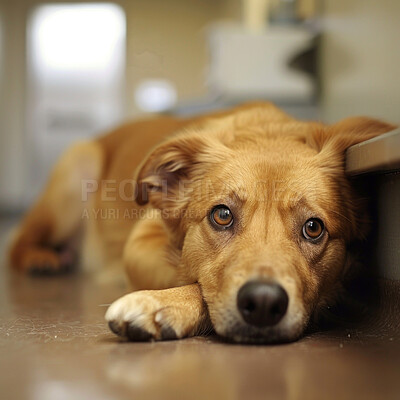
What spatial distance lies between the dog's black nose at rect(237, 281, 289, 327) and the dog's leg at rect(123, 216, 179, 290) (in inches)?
20.4

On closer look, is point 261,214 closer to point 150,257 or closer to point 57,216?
point 150,257

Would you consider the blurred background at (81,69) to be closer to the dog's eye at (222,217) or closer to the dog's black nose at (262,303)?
the dog's eye at (222,217)

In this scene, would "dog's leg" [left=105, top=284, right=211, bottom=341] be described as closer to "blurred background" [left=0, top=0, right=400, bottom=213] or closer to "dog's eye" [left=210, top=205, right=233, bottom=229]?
"dog's eye" [left=210, top=205, right=233, bottom=229]

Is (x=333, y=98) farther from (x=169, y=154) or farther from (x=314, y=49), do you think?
(x=169, y=154)

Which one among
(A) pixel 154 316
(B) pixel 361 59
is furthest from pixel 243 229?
(B) pixel 361 59

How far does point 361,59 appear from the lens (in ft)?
9.46

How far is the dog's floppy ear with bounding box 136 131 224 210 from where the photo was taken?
1.90 m

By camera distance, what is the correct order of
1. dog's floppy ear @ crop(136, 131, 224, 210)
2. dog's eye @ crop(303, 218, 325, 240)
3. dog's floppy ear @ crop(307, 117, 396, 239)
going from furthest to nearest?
dog's floppy ear @ crop(136, 131, 224, 210) < dog's floppy ear @ crop(307, 117, 396, 239) < dog's eye @ crop(303, 218, 325, 240)

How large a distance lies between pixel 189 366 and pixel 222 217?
0.55m

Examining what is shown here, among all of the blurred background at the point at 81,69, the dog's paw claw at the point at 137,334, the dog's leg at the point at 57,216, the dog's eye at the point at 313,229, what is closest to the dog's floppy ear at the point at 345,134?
the dog's eye at the point at 313,229

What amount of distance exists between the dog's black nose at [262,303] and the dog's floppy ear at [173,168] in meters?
→ 0.58

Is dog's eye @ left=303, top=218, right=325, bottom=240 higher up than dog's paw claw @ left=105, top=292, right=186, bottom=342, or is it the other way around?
dog's eye @ left=303, top=218, right=325, bottom=240

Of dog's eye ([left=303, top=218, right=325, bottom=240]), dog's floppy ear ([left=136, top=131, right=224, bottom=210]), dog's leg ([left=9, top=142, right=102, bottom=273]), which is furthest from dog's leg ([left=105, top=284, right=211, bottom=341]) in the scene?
dog's leg ([left=9, top=142, right=102, bottom=273])

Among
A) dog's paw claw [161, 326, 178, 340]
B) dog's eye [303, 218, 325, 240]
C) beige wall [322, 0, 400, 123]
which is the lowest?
dog's paw claw [161, 326, 178, 340]
